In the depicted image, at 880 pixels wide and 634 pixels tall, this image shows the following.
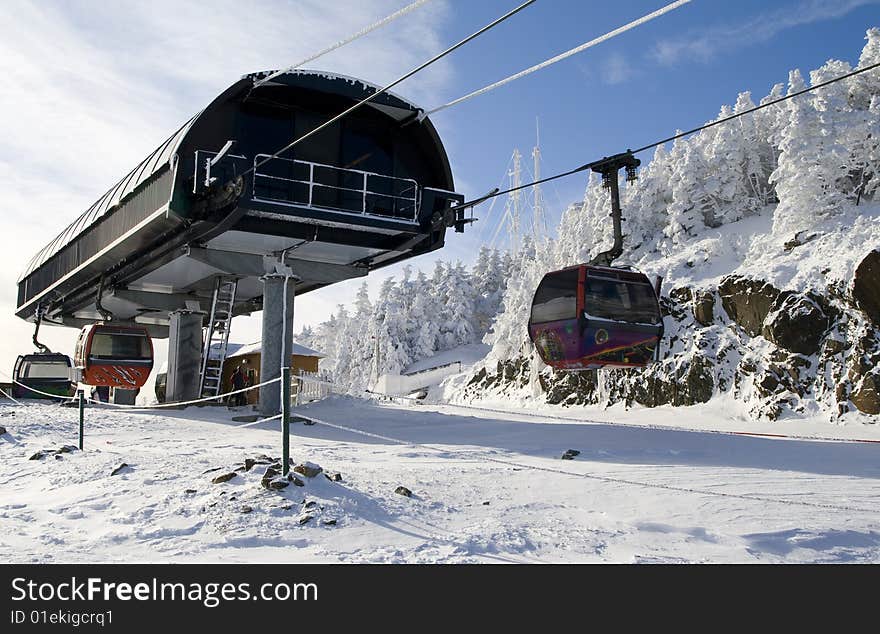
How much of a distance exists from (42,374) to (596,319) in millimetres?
29771

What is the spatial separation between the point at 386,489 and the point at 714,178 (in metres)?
48.0

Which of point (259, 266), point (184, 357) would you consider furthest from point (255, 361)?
point (259, 266)

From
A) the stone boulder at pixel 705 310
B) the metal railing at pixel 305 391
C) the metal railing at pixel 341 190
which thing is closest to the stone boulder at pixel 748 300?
the stone boulder at pixel 705 310

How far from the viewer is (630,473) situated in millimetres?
11625

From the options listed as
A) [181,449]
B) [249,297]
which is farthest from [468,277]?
[181,449]

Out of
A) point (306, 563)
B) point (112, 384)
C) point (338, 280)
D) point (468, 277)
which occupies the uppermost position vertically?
point (468, 277)

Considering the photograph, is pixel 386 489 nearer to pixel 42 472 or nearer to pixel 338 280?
pixel 42 472

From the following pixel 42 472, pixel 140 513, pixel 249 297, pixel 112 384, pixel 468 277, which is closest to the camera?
pixel 140 513

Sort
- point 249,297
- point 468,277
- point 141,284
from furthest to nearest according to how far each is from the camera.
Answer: point 468,277, point 249,297, point 141,284

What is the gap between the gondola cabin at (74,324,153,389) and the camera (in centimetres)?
2502

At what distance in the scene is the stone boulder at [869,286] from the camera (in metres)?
26.8

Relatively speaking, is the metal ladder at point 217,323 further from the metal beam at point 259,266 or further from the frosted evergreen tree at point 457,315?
the frosted evergreen tree at point 457,315

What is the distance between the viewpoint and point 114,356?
83.5 ft

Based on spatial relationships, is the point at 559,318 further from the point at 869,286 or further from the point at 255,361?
the point at 255,361
